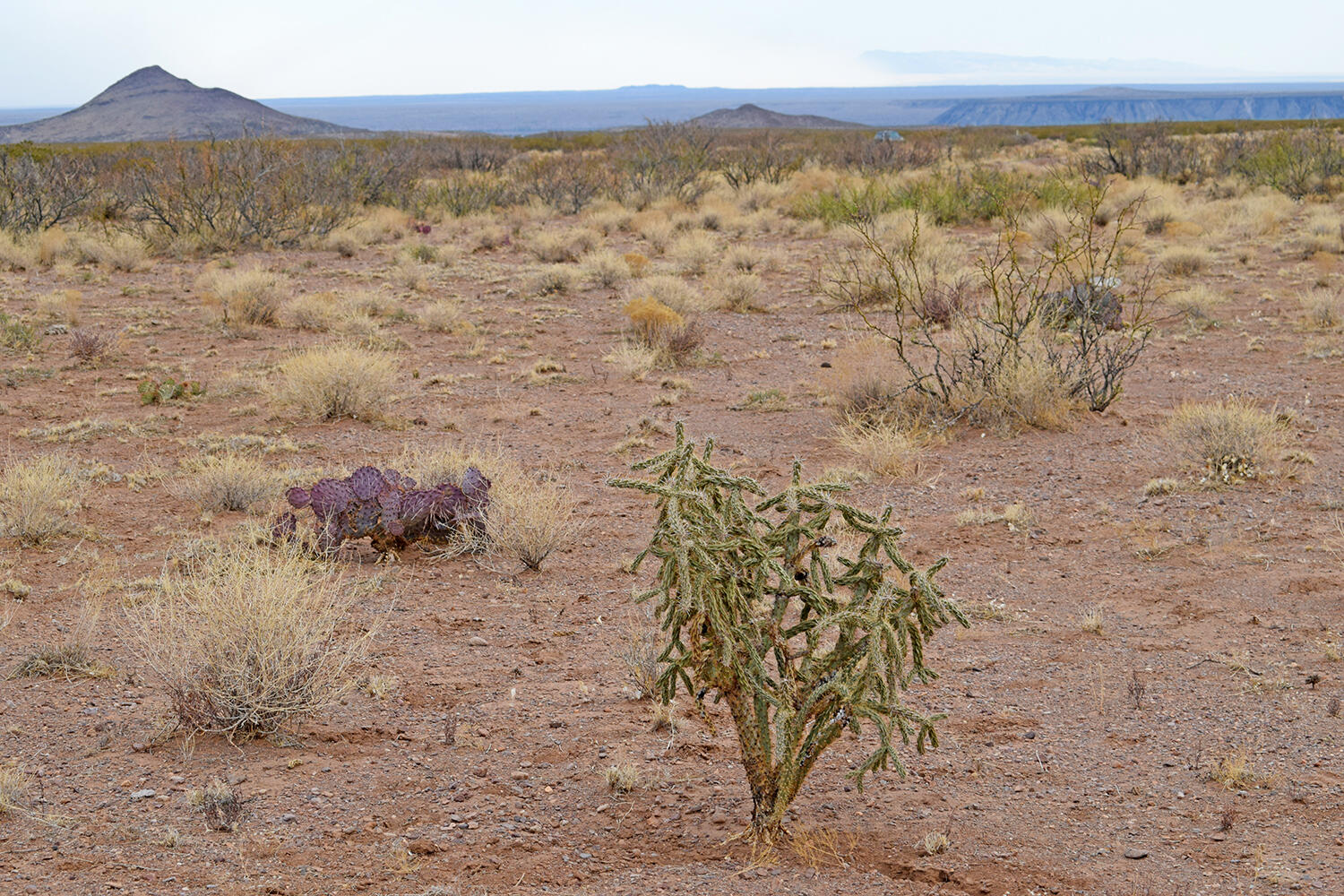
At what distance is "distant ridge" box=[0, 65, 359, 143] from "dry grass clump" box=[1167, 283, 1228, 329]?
87663 millimetres

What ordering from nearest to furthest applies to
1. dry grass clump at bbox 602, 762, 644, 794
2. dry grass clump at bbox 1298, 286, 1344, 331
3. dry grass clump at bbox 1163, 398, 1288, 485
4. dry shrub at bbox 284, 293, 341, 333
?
dry grass clump at bbox 602, 762, 644, 794
dry grass clump at bbox 1163, 398, 1288, 485
dry grass clump at bbox 1298, 286, 1344, 331
dry shrub at bbox 284, 293, 341, 333

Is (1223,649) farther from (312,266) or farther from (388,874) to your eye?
(312,266)

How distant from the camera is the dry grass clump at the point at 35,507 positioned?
6203mm

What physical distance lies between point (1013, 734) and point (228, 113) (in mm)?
121074

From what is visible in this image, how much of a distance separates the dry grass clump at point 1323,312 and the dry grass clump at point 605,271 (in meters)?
8.82

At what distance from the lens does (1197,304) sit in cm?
1306

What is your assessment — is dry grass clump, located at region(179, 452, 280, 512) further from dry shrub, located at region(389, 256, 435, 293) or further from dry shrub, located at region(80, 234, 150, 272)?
dry shrub, located at region(80, 234, 150, 272)

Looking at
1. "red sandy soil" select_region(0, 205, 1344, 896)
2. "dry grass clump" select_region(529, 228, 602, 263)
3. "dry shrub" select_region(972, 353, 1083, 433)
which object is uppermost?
"dry grass clump" select_region(529, 228, 602, 263)

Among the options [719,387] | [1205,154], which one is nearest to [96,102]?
[1205,154]

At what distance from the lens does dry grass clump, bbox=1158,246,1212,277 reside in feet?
52.0

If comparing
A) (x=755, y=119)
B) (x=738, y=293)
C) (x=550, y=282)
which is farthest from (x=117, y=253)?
(x=755, y=119)

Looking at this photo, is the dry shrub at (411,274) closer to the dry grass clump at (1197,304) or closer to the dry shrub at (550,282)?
the dry shrub at (550,282)

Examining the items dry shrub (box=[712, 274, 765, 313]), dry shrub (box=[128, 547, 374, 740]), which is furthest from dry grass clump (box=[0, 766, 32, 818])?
dry shrub (box=[712, 274, 765, 313])

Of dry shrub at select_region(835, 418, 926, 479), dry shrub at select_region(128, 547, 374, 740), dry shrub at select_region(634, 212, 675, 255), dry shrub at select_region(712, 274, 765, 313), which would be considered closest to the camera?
dry shrub at select_region(128, 547, 374, 740)
